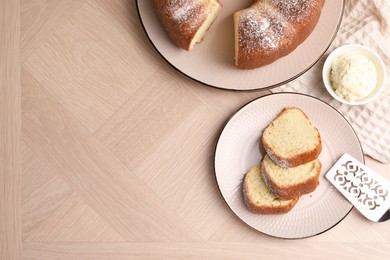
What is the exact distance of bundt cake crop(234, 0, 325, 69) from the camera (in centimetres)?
109

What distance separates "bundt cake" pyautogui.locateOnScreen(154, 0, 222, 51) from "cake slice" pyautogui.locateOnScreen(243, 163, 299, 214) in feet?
1.01

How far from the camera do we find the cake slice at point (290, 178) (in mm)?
1125

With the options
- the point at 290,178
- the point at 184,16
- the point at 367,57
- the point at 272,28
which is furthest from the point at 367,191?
the point at 184,16

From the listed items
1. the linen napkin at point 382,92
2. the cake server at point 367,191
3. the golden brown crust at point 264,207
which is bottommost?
the golden brown crust at point 264,207

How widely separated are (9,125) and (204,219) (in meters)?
0.48

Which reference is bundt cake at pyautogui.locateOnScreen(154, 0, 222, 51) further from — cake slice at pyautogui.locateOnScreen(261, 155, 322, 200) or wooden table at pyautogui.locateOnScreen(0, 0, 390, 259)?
cake slice at pyautogui.locateOnScreen(261, 155, 322, 200)

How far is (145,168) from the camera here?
1.20 meters

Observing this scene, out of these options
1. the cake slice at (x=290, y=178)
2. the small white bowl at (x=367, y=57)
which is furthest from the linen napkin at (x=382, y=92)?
the cake slice at (x=290, y=178)

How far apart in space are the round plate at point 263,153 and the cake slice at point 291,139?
0.07 ft

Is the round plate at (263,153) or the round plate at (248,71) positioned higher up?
the round plate at (248,71)

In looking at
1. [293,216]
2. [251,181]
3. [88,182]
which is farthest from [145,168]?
[293,216]

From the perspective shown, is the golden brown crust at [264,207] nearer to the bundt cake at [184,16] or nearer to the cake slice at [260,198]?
the cake slice at [260,198]

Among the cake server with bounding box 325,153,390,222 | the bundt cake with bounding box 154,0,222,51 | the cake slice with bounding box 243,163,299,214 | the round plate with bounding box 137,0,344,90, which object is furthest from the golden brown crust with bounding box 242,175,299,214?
the bundt cake with bounding box 154,0,222,51

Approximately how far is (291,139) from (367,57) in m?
0.25
